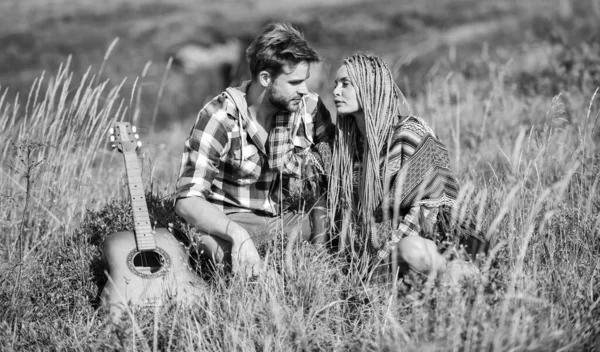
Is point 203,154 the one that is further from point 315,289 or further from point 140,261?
point 315,289

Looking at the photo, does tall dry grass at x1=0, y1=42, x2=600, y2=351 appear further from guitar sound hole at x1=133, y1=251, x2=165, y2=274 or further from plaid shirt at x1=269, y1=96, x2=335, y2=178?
plaid shirt at x1=269, y1=96, x2=335, y2=178

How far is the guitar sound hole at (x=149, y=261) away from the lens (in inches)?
123

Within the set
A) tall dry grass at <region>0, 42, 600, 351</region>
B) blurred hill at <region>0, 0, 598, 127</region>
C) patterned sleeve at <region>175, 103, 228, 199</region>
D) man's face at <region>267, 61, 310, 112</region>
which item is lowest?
tall dry grass at <region>0, 42, 600, 351</region>

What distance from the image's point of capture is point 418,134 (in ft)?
10.1

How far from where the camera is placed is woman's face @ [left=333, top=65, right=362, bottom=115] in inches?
126

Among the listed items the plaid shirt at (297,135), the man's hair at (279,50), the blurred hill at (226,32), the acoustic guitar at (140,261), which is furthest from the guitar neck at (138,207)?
the blurred hill at (226,32)

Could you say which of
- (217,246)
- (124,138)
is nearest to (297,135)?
(217,246)

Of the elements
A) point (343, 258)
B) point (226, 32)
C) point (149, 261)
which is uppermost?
point (226, 32)

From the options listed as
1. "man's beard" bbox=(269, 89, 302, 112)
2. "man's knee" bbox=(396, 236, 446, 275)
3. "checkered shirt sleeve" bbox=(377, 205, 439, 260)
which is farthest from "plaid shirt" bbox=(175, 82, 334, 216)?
"man's knee" bbox=(396, 236, 446, 275)

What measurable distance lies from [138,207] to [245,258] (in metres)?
0.67

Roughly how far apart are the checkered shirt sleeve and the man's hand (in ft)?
1.83

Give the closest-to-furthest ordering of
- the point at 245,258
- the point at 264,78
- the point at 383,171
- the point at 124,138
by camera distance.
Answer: the point at 245,258
the point at 383,171
the point at 124,138
the point at 264,78

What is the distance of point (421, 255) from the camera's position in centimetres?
269

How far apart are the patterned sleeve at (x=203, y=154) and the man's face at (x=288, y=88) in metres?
0.29
